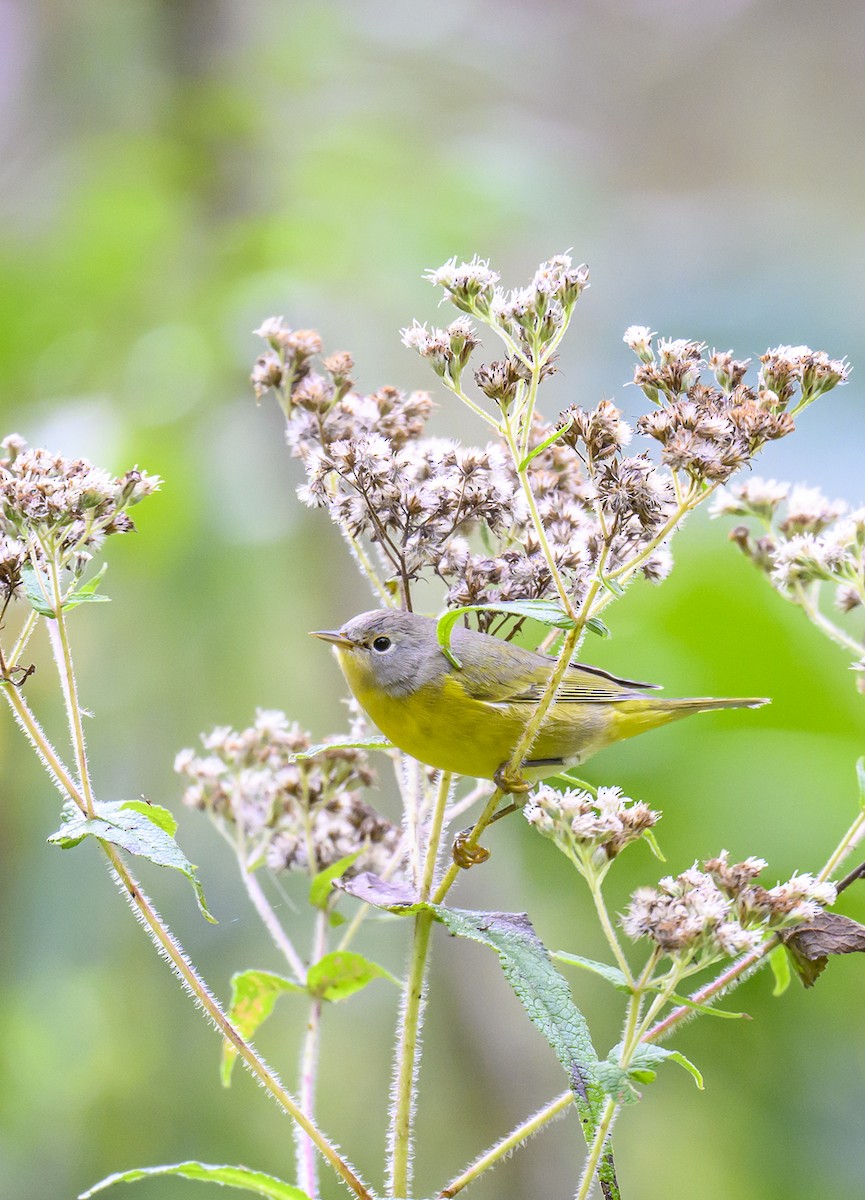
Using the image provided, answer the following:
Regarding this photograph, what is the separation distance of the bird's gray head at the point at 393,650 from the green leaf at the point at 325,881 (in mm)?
315

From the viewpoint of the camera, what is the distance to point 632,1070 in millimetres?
1189

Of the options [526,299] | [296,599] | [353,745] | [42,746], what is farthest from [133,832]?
[296,599]

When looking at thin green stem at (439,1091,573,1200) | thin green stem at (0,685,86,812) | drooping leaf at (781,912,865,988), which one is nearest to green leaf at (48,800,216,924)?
thin green stem at (0,685,86,812)

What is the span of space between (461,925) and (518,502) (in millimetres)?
620

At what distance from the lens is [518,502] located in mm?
1587

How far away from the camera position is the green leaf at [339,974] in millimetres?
1550

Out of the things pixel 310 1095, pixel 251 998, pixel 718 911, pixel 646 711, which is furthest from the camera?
pixel 646 711

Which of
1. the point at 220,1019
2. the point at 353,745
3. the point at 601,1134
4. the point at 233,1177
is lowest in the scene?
the point at 601,1134

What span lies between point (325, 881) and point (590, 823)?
1.42 feet

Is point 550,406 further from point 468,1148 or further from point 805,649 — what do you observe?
point 468,1148

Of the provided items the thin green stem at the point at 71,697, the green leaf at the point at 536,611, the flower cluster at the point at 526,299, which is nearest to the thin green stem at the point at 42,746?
the thin green stem at the point at 71,697

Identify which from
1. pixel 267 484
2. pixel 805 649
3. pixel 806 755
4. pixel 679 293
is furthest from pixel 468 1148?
pixel 679 293

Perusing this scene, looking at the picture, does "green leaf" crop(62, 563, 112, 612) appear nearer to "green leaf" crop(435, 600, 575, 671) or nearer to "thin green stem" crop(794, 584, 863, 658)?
"green leaf" crop(435, 600, 575, 671)

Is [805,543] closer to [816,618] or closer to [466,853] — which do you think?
[816,618]
